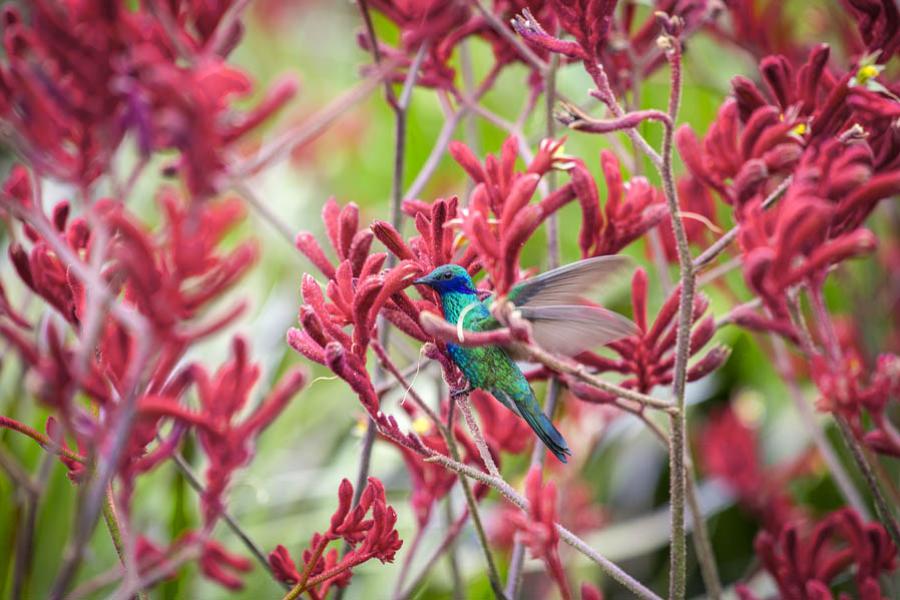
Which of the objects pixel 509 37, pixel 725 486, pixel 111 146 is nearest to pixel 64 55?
pixel 111 146

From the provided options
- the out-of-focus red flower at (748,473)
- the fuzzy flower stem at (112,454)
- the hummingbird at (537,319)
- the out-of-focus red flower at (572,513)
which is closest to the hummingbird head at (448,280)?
the hummingbird at (537,319)

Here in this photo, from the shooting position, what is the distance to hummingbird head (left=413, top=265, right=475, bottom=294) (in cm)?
67

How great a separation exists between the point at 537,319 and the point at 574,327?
0.03 metres

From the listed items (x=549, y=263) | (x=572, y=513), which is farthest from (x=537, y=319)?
(x=572, y=513)

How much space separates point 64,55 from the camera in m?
0.52

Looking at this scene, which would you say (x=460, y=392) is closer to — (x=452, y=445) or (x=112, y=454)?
(x=452, y=445)

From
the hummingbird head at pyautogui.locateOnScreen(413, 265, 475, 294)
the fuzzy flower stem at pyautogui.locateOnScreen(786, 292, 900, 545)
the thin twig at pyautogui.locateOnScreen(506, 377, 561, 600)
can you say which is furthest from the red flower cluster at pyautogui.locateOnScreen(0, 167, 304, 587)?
the fuzzy flower stem at pyautogui.locateOnScreen(786, 292, 900, 545)

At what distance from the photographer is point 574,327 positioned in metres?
0.67

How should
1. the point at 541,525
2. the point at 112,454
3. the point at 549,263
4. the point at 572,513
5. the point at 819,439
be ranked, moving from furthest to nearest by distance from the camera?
the point at 572,513 < the point at 819,439 < the point at 549,263 < the point at 541,525 < the point at 112,454

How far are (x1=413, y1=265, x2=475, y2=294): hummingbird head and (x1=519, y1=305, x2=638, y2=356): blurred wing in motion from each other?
48 mm

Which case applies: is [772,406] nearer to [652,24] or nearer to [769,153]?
[652,24]

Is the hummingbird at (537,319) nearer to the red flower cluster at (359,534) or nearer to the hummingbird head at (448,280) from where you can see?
the hummingbird head at (448,280)

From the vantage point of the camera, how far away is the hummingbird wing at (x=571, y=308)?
64 centimetres

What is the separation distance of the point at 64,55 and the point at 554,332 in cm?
38
